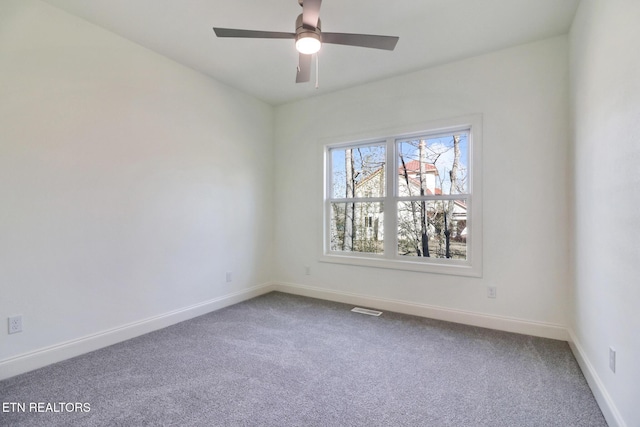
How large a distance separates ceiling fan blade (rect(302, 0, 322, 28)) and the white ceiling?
1.94 feet

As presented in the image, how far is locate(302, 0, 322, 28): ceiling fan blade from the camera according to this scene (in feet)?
5.45

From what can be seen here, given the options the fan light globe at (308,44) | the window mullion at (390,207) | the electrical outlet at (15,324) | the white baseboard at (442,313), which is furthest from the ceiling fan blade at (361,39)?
the electrical outlet at (15,324)

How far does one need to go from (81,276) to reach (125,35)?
2.17 metres

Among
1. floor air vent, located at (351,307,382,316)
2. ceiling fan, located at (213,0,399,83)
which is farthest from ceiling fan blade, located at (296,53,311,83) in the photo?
floor air vent, located at (351,307,382,316)

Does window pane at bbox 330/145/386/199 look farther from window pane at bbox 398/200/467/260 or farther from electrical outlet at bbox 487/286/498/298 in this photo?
electrical outlet at bbox 487/286/498/298

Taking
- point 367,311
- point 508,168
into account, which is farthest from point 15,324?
point 508,168

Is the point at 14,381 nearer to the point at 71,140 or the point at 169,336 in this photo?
the point at 169,336

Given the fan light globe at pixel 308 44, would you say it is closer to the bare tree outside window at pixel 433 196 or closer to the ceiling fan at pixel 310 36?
the ceiling fan at pixel 310 36

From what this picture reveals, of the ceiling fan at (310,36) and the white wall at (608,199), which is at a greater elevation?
the ceiling fan at (310,36)

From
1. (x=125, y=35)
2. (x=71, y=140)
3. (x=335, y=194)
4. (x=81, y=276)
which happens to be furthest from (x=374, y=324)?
(x=125, y=35)

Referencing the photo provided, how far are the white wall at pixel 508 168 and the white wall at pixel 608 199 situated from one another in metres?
0.31

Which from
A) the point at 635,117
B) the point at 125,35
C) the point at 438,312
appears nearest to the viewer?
the point at 635,117

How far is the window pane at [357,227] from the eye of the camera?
3.80 metres

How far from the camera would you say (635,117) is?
4.53 ft
